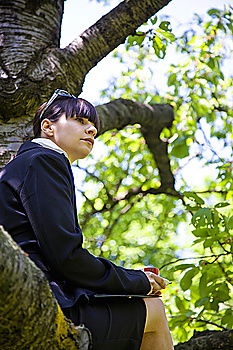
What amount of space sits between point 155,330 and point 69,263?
0.48 meters

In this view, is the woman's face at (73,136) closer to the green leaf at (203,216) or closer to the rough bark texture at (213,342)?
the green leaf at (203,216)

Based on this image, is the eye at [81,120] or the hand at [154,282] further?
the eye at [81,120]

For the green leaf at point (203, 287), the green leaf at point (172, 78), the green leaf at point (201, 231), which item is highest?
the green leaf at point (172, 78)

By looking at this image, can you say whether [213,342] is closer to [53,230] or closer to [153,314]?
[153,314]

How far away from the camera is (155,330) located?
2.18 meters

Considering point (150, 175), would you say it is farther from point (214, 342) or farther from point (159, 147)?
point (214, 342)

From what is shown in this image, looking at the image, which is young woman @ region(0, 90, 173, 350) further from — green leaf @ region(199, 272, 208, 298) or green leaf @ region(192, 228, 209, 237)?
green leaf @ region(199, 272, 208, 298)

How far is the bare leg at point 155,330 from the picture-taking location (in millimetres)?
2152

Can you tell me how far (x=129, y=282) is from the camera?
2121 millimetres

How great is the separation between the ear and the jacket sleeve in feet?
1.33

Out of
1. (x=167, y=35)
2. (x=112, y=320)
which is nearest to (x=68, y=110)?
(x=112, y=320)

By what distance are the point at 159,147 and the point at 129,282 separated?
4.12 meters

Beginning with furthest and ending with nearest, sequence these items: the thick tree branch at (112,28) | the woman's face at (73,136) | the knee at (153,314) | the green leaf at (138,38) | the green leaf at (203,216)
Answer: the green leaf at (138,38)
the thick tree branch at (112,28)
the green leaf at (203,216)
the woman's face at (73,136)
the knee at (153,314)

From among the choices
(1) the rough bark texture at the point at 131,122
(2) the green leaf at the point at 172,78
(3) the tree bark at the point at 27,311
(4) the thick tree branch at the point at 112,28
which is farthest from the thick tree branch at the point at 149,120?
(3) the tree bark at the point at 27,311
